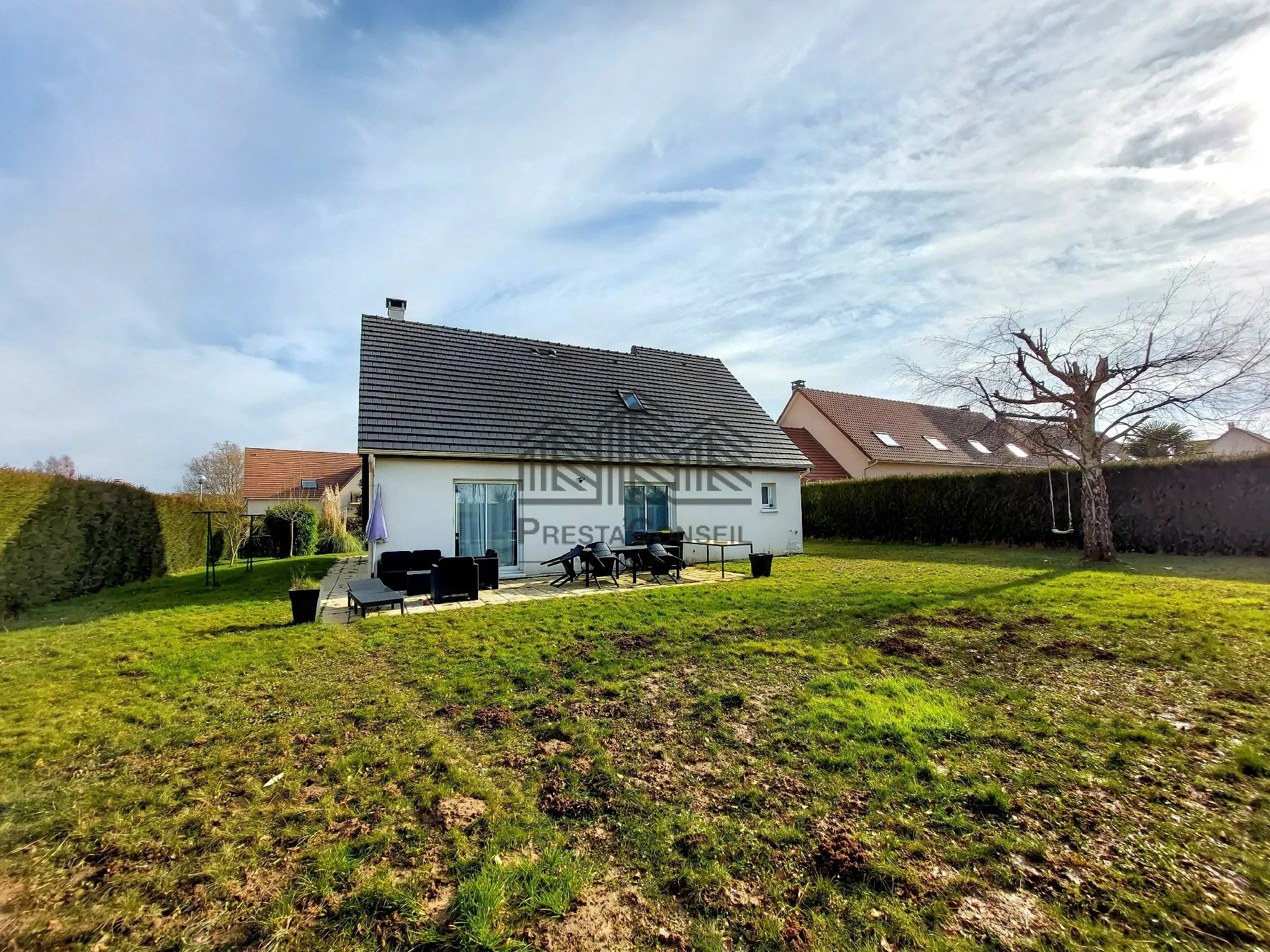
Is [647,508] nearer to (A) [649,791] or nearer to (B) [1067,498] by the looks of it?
(A) [649,791]

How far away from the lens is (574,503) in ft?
40.0

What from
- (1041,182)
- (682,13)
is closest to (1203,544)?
(1041,182)

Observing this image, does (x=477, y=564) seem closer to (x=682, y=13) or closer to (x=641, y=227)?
(x=641, y=227)

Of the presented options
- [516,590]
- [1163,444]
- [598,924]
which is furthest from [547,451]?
[1163,444]

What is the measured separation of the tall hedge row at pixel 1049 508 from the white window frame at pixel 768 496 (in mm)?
6725

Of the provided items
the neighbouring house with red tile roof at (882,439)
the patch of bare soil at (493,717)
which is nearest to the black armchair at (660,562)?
the patch of bare soil at (493,717)

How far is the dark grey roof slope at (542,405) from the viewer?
440 inches

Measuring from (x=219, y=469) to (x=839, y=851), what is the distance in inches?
1501

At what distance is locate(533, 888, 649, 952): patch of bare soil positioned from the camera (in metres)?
1.97

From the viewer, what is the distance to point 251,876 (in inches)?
91.7

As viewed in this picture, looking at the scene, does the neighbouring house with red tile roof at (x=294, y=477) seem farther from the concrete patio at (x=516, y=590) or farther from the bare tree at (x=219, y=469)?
the concrete patio at (x=516, y=590)

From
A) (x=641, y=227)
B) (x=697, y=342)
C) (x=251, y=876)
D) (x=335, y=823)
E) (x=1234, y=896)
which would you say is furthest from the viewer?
(x=697, y=342)

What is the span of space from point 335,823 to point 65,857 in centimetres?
116

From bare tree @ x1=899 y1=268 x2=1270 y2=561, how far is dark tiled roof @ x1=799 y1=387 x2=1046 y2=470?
11.0m
